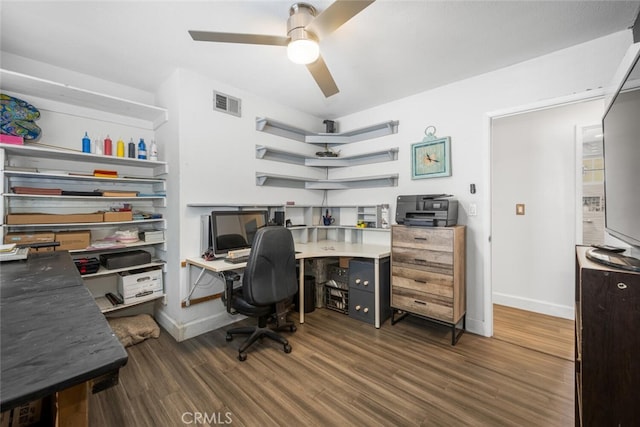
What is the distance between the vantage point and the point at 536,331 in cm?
265

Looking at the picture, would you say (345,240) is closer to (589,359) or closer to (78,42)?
(589,359)

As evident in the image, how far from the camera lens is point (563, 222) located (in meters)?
2.94

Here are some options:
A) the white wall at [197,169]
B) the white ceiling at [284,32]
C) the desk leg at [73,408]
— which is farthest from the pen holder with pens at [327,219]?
the desk leg at [73,408]

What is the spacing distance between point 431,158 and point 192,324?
300 centimetres

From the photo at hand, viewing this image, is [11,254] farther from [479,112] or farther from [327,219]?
[479,112]

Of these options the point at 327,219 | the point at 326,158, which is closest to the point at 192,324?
the point at 327,219

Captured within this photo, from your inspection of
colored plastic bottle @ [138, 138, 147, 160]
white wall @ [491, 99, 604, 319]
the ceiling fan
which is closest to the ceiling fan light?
the ceiling fan

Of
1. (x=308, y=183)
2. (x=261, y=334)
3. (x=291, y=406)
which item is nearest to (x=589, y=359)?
(x=291, y=406)

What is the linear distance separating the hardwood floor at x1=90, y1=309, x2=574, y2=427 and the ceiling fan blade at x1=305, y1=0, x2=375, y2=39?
2.33 m

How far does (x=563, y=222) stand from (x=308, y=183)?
303cm

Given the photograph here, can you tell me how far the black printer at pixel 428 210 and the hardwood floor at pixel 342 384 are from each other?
43.7 inches

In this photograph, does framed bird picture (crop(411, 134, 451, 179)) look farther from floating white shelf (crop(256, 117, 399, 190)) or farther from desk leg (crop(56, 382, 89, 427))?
desk leg (crop(56, 382, 89, 427))

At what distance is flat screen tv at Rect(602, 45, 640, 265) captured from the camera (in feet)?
3.57

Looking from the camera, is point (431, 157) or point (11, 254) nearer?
point (11, 254)
